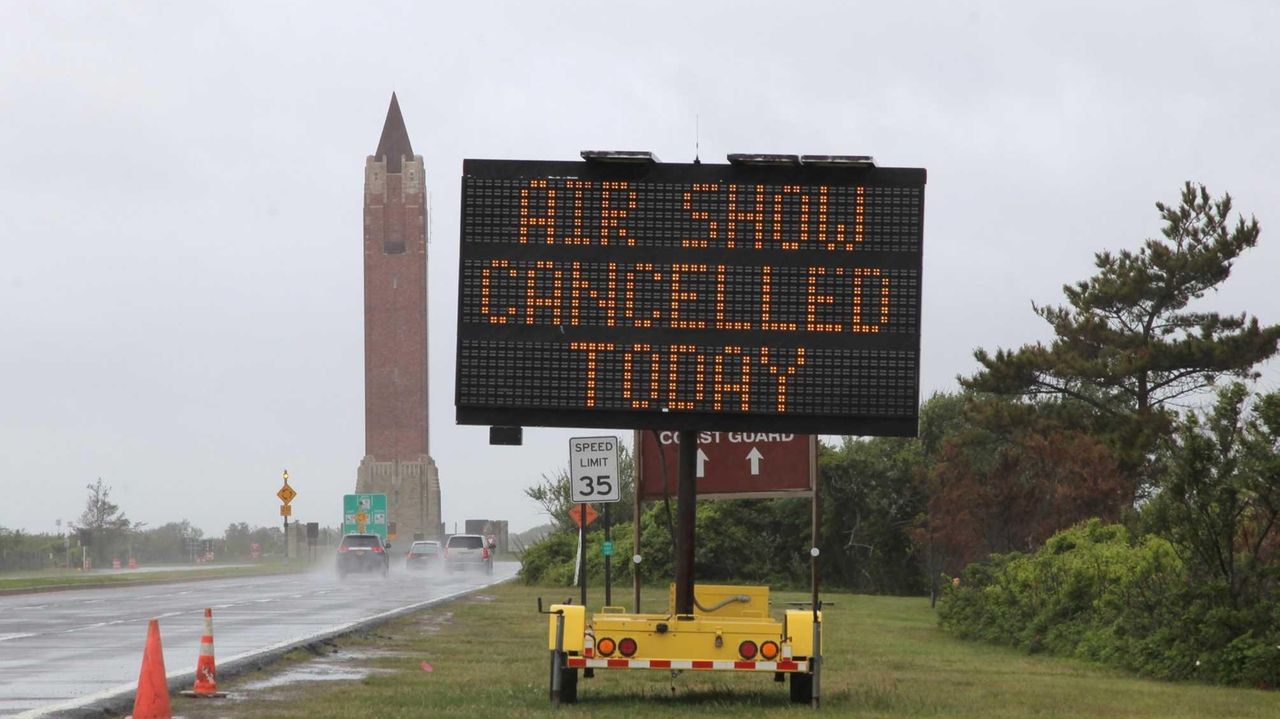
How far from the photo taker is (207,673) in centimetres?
1552

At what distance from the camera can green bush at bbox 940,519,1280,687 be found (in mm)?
17312

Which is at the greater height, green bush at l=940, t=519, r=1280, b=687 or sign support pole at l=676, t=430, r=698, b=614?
sign support pole at l=676, t=430, r=698, b=614

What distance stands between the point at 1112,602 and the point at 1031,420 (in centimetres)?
2540

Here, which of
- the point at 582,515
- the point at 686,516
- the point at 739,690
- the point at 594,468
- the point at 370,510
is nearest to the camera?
the point at 686,516

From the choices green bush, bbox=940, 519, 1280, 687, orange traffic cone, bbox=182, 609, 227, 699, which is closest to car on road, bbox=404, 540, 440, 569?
green bush, bbox=940, 519, 1280, 687

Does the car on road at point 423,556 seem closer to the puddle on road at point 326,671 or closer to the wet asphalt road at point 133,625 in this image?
the wet asphalt road at point 133,625

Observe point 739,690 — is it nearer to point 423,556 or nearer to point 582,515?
point 582,515

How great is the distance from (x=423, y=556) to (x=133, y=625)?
48042 millimetres

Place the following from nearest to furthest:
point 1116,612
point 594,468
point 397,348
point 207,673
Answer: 1. point 207,673
2. point 1116,612
3. point 594,468
4. point 397,348

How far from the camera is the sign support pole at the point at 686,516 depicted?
15172 millimetres

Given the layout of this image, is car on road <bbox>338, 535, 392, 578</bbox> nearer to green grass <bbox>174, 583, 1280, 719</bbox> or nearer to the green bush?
the green bush

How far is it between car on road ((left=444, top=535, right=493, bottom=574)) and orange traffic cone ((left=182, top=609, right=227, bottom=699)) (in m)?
53.9

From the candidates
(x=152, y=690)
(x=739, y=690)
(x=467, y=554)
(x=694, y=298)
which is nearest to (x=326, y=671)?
(x=739, y=690)

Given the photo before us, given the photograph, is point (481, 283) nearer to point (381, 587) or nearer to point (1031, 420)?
point (1031, 420)
